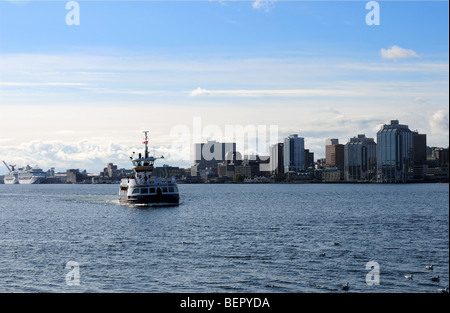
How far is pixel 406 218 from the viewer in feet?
245

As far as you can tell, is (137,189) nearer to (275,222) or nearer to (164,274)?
(275,222)

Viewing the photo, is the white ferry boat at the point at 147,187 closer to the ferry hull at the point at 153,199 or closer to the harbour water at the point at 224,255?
the ferry hull at the point at 153,199

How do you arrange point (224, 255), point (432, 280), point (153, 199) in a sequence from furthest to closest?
point (153, 199) < point (224, 255) < point (432, 280)

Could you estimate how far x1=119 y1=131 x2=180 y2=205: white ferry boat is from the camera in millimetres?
96562

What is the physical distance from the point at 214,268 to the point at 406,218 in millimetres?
46753

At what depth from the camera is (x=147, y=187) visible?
318ft

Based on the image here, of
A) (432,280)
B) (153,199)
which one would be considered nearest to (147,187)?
(153,199)

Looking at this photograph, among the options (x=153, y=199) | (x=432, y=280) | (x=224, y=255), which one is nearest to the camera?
(x=432, y=280)

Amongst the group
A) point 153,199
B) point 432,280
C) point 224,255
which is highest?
point 153,199

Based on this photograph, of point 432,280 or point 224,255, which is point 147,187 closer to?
point 224,255

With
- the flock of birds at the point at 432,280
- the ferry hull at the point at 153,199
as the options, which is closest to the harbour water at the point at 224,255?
the flock of birds at the point at 432,280

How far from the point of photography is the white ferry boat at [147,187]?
317 ft
